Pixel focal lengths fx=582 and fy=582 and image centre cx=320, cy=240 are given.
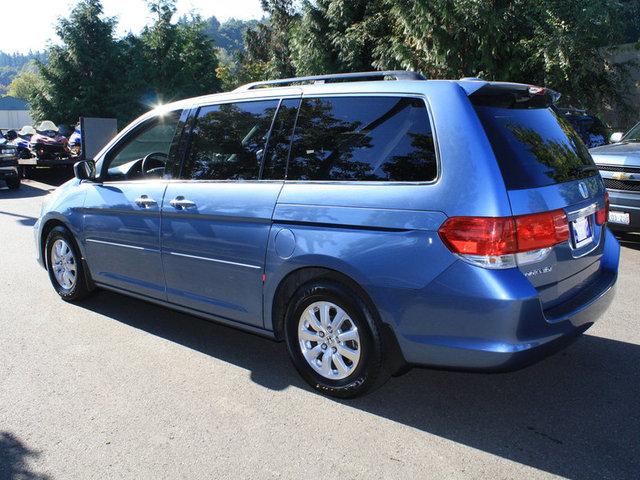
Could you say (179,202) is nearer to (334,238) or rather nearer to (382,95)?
(334,238)

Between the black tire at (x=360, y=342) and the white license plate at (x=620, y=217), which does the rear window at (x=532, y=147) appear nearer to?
the black tire at (x=360, y=342)

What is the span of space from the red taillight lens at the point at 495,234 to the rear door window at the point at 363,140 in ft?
1.05

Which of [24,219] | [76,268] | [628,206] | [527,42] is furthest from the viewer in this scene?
[527,42]

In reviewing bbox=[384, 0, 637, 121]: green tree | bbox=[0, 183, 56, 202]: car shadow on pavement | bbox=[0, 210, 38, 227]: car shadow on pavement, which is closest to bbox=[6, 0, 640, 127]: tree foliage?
bbox=[384, 0, 637, 121]: green tree

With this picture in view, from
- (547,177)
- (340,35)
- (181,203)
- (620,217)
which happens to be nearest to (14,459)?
(181,203)

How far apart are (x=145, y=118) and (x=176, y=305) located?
153 centimetres

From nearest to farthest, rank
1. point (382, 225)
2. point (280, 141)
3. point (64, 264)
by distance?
1. point (382, 225)
2. point (280, 141)
3. point (64, 264)

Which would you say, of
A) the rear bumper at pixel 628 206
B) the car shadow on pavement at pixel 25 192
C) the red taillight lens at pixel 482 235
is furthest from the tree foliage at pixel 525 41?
the red taillight lens at pixel 482 235

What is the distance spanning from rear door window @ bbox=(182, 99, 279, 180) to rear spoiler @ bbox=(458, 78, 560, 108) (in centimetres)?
132

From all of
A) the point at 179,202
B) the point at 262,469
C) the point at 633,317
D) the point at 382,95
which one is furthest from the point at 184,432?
the point at 633,317

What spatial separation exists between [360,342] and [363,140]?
115 cm

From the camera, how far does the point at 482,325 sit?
288 cm

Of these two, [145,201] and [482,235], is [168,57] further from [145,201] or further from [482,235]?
[482,235]

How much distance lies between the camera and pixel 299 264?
3449 mm
